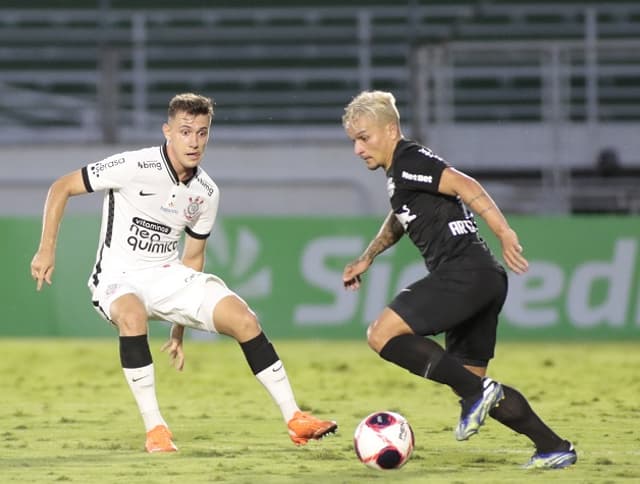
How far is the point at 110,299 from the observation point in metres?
6.94

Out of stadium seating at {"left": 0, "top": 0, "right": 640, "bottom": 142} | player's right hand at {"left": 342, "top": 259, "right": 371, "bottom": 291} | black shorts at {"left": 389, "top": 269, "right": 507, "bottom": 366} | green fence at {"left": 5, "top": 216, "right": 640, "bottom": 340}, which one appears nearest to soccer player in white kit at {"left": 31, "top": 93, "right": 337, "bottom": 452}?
player's right hand at {"left": 342, "top": 259, "right": 371, "bottom": 291}

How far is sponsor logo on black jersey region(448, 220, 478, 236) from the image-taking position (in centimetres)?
623

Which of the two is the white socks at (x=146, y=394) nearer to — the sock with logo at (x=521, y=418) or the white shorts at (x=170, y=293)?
the white shorts at (x=170, y=293)

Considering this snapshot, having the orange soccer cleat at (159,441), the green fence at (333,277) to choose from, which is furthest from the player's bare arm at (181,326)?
the green fence at (333,277)

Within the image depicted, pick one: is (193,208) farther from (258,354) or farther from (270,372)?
(270,372)

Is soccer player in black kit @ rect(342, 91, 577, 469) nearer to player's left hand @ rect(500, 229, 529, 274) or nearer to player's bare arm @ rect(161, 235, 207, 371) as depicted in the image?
player's left hand @ rect(500, 229, 529, 274)

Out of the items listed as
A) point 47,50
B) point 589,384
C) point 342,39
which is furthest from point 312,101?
point 589,384

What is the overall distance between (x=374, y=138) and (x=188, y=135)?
45.3 inches

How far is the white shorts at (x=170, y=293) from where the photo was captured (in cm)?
692

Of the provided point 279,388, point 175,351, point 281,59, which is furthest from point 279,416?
point 281,59

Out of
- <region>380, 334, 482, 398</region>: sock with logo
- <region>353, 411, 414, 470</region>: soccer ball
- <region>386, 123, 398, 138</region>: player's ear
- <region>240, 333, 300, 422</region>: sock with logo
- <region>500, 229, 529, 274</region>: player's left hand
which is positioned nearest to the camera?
<region>500, 229, 529, 274</region>: player's left hand

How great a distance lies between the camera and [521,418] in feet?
19.4

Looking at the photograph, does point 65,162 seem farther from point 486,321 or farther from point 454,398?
point 486,321

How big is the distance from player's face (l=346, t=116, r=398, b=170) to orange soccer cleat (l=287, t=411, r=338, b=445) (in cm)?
134
